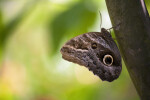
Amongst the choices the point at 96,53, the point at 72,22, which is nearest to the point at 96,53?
the point at 96,53

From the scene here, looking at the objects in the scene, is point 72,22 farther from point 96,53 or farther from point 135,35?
point 135,35

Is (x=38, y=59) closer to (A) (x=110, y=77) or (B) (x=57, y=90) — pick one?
(B) (x=57, y=90)

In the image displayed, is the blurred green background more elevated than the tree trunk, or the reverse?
the blurred green background

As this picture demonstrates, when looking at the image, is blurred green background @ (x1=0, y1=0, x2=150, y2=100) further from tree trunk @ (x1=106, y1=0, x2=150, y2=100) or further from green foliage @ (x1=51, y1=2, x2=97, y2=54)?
tree trunk @ (x1=106, y1=0, x2=150, y2=100)

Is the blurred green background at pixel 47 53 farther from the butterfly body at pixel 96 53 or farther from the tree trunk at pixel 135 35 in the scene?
the tree trunk at pixel 135 35

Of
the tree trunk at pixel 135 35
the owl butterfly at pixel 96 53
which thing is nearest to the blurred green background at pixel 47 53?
the owl butterfly at pixel 96 53

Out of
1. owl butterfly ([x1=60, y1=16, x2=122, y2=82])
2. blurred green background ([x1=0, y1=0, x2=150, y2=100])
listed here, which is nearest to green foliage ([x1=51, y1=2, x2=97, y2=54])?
blurred green background ([x1=0, y1=0, x2=150, y2=100])

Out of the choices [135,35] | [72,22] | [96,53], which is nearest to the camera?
[135,35]
